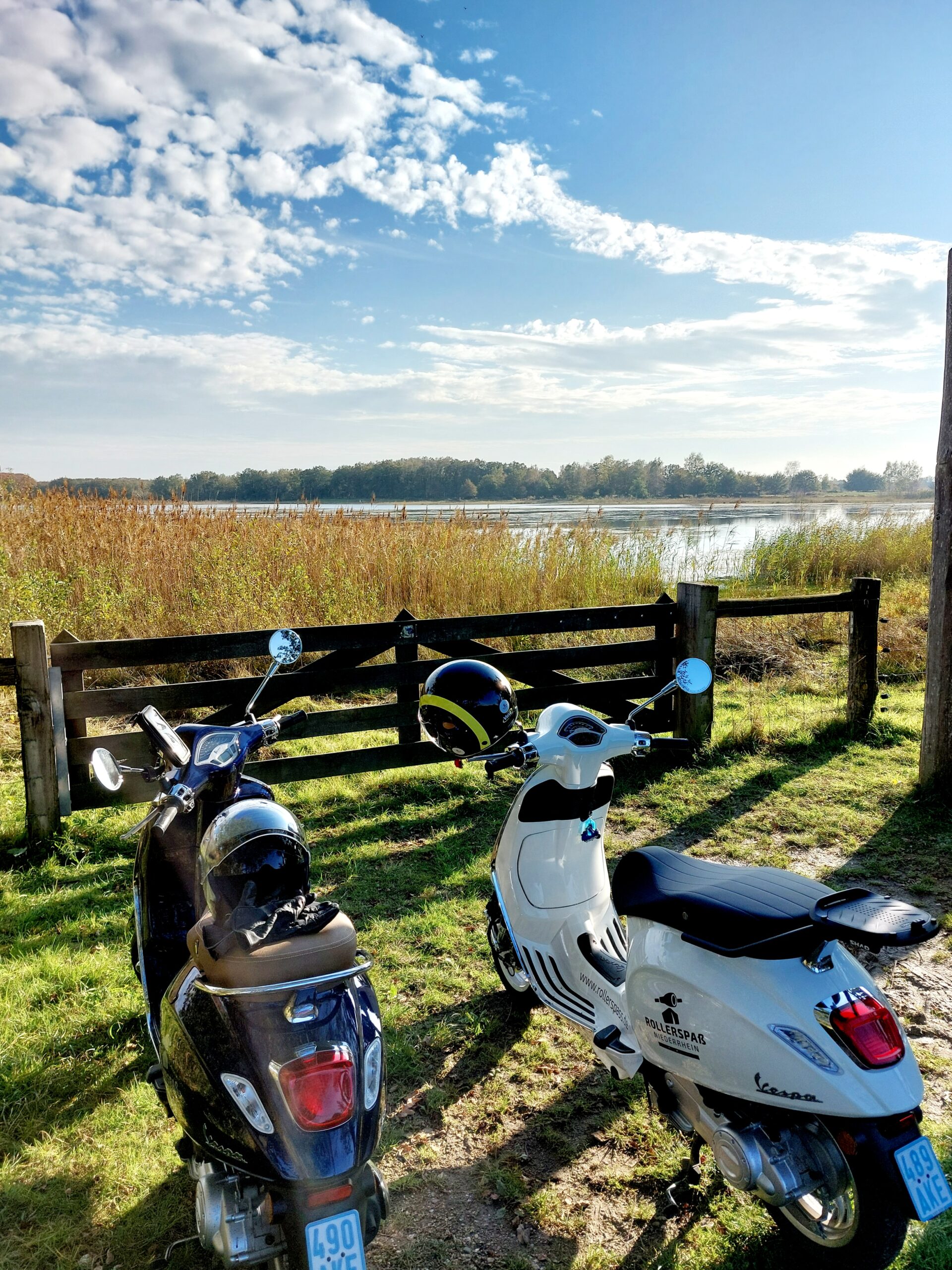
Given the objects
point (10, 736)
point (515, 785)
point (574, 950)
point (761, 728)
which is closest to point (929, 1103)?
point (574, 950)

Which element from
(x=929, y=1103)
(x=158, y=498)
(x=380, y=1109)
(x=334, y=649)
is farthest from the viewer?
(x=158, y=498)

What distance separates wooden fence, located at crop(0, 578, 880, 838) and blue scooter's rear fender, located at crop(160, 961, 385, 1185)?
2965 mm

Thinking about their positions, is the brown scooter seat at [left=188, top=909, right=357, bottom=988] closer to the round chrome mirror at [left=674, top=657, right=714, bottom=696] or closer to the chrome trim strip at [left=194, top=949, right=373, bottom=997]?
the chrome trim strip at [left=194, top=949, right=373, bottom=997]

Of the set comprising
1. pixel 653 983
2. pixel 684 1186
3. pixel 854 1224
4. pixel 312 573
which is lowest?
pixel 684 1186

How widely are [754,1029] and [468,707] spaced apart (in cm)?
113

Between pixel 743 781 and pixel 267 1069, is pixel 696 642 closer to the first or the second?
pixel 743 781

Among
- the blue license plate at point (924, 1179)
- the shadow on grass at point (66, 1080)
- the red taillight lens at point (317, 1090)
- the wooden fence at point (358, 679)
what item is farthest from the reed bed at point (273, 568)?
the blue license plate at point (924, 1179)

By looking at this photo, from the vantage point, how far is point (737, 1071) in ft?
5.61

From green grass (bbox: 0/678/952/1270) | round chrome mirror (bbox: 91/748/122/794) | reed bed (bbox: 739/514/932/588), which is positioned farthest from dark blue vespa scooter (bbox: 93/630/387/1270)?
reed bed (bbox: 739/514/932/588)

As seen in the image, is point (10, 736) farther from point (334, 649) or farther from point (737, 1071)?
point (737, 1071)

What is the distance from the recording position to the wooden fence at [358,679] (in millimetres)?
4180

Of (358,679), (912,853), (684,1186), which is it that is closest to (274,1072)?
(684,1186)

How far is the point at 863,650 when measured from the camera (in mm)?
6086

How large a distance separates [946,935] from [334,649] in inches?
138
